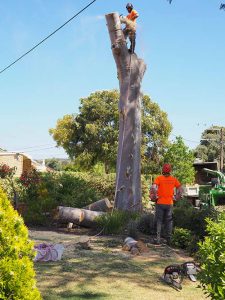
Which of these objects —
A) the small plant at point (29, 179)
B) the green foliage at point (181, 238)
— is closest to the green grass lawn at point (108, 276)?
the green foliage at point (181, 238)

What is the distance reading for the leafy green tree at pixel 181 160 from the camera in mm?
42134

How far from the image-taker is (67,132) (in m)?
47.6

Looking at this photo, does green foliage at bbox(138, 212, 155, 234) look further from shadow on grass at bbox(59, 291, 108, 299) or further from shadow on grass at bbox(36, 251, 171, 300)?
shadow on grass at bbox(59, 291, 108, 299)

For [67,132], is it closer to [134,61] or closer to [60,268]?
[134,61]

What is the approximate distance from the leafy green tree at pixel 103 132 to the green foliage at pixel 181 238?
34479 mm

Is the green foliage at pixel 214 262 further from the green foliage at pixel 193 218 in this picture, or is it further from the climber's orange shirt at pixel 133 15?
the climber's orange shirt at pixel 133 15

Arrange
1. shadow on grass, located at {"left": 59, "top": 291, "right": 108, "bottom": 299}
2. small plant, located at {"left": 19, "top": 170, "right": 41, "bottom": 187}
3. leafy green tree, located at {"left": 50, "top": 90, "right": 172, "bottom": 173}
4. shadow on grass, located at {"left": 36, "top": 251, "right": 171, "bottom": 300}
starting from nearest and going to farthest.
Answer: shadow on grass, located at {"left": 59, "top": 291, "right": 108, "bottom": 299} → shadow on grass, located at {"left": 36, "top": 251, "right": 171, "bottom": 300} → small plant, located at {"left": 19, "top": 170, "right": 41, "bottom": 187} → leafy green tree, located at {"left": 50, "top": 90, "right": 172, "bottom": 173}

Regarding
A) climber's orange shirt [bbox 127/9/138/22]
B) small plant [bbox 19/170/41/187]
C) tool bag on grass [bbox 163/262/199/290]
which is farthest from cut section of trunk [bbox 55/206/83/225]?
climber's orange shirt [bbox 127/9/138/22]

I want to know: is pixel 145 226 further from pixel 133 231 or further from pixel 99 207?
pixel 99 207

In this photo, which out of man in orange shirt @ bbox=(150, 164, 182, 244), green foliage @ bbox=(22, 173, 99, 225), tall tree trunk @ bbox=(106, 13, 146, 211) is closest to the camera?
man in orange shirt @ bbox=(150, 164, 182, 244)

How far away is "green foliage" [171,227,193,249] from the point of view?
33.6 feet

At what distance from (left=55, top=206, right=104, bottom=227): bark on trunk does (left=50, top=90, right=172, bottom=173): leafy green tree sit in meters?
32.0

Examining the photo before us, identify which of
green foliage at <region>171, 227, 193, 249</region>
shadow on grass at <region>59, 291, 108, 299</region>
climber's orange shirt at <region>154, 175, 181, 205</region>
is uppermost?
climber's orange shirt at <region>154, 175, 181, 205</region>

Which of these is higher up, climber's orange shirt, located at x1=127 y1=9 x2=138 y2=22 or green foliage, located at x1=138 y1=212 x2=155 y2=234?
climber's orange shirt, located at x1=127 y1=9 x2=138 y2=22
